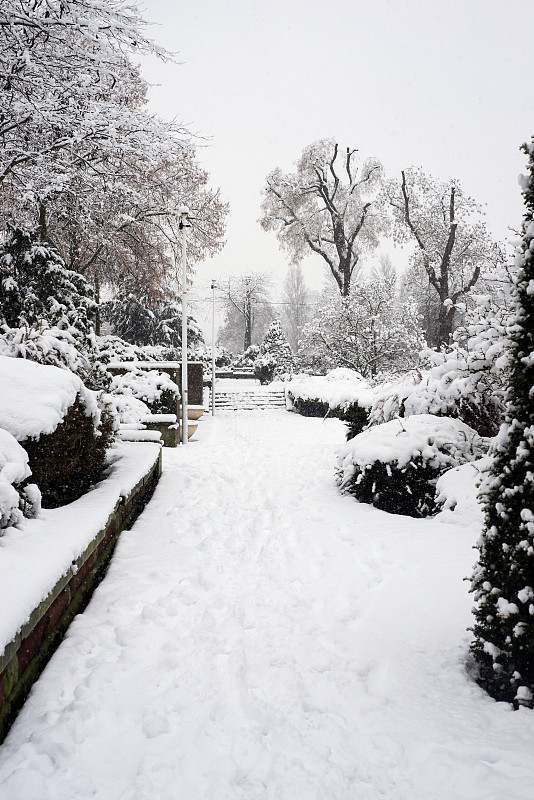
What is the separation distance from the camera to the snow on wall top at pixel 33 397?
337 centimetres

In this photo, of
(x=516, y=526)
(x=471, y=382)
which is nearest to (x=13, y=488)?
(x=516, y=526)

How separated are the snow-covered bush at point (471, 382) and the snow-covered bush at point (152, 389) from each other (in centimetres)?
534

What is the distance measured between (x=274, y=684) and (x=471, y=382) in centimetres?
390

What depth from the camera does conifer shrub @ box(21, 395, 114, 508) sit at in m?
3.60

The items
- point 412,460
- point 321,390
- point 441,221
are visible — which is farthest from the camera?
point 441,221

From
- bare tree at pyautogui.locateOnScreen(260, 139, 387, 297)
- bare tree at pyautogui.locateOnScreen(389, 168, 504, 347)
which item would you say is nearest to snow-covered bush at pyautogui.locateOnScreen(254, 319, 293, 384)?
bare tree at pyautogui.locateOnScreen(260, 139, 387, 297)

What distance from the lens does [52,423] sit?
136 inches

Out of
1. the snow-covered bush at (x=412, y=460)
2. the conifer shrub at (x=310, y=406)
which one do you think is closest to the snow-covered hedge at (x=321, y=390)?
the conifer shrub at (x=310, y=406)

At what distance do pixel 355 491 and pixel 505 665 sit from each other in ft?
11.2

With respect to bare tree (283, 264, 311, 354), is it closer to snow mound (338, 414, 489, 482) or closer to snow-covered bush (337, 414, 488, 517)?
snow mound (338, 414, 489, 482)

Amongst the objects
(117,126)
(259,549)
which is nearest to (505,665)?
(259,549)

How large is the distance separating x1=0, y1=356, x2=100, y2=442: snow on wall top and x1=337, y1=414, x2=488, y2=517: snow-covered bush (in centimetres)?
277

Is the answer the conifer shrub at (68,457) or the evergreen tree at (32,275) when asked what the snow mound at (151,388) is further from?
the conifer shrub at (68,457)

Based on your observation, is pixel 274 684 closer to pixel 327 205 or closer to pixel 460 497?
pixel 460 497
